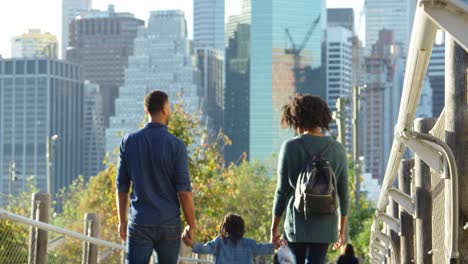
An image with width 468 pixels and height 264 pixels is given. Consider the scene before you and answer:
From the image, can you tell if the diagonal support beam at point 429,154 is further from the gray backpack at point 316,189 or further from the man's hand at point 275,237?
the man's hand at point 275,237

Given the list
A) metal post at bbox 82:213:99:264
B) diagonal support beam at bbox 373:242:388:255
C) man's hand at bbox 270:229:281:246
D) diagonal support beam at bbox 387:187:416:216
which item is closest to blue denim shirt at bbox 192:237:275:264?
man's hand at bbox 270:229:281:246

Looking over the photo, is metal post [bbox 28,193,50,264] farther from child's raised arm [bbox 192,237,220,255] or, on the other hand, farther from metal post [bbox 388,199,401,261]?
metal post [bbox 388,199,401,261]

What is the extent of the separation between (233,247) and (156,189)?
5.26ft

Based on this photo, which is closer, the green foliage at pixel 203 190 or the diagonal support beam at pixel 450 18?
the diagonal support beam at pixel 450 18

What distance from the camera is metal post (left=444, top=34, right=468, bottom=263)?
8.91 metres

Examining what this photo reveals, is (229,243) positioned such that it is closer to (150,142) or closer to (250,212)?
(150,142)

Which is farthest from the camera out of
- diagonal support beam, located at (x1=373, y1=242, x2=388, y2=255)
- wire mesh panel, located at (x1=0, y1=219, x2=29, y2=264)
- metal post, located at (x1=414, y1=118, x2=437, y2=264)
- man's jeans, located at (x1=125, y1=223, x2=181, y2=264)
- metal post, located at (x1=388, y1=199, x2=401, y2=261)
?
diagonal support beam, located at (x1=373, y1=242, x2=388, y2=255)

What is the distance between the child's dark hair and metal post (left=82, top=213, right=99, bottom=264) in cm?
372

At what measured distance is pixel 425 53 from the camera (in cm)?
786

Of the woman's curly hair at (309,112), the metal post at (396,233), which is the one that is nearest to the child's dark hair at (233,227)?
the woman's curly hair at (309,112)

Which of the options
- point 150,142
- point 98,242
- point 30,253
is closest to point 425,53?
point 150,142

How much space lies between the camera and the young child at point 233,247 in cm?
1073

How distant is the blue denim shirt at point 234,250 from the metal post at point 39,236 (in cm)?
172

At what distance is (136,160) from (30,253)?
3.01m
